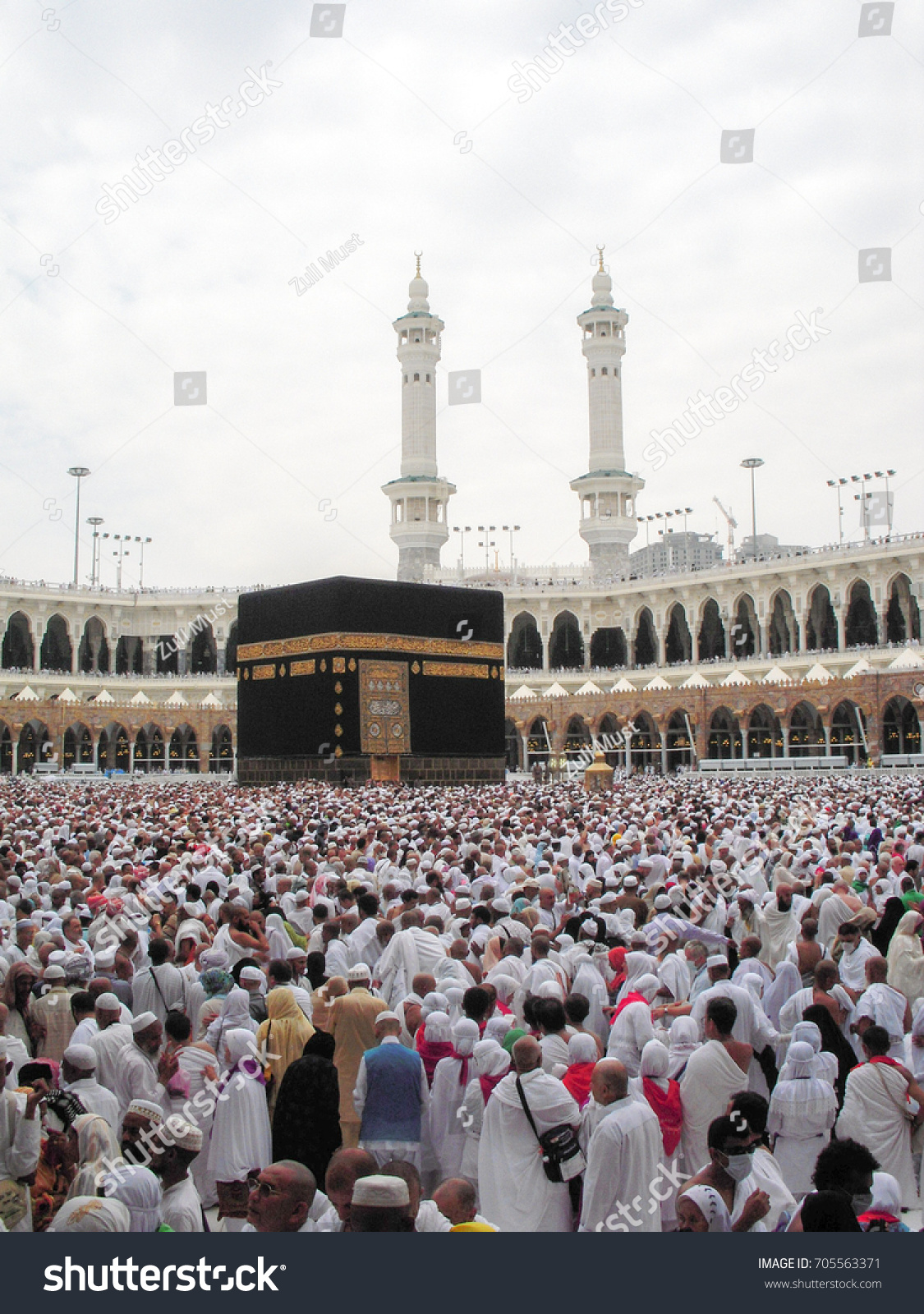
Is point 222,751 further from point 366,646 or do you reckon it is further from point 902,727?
point 902,727

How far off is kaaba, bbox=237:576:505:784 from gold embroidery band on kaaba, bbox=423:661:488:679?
0.03 metres

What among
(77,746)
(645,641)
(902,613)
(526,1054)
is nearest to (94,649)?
(77,746)

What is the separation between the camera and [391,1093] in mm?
3699

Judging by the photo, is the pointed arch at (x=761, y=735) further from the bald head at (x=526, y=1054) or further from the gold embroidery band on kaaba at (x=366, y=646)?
the bald head at (x=526, y=1054)

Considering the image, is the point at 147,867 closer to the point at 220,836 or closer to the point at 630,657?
the point at 220,836

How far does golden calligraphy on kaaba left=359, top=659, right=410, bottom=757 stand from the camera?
973 inches

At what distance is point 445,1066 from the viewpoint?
3.91 meters

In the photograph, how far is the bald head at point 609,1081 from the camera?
3076 mm

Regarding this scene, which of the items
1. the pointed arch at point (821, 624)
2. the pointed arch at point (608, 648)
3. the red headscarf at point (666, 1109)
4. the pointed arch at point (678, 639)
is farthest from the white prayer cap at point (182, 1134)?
the pointed arch at point (608, 648)

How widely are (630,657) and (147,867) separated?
1393 inches

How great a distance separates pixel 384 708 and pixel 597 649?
20663 millimetres

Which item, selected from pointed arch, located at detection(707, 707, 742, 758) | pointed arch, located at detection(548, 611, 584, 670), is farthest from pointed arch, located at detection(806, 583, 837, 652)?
pointed arch, located at detection(548, 611, 584, 670)

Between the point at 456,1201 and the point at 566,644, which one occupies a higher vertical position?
the point at 566,644
